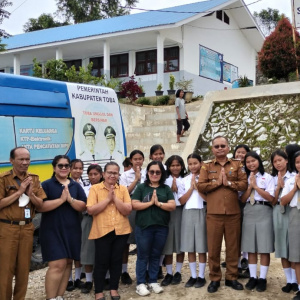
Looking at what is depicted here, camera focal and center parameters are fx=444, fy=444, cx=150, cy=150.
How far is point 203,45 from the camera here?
21.1 meters

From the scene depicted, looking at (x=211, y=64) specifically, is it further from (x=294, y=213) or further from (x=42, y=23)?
(x=42, y=23)

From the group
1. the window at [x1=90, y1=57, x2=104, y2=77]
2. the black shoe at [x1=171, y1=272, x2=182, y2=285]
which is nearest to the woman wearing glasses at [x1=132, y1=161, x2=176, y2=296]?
the black shoe at [x1=171, y1=272, x2=182, y2=285]

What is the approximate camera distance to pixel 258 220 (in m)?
4.92

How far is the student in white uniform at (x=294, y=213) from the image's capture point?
4.56m

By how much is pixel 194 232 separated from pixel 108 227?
1033 millimetres

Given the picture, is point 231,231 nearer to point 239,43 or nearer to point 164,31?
point 164,31

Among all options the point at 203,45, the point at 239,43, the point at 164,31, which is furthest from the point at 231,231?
the point at 239,43

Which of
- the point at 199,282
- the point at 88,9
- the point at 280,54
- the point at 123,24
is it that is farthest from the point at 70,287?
the point at 88,9

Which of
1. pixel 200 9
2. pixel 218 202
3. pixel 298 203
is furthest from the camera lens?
pixel 200 9

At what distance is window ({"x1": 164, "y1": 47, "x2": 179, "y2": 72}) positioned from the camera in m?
20.1

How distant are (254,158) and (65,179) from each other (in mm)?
2098

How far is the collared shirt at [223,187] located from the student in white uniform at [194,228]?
7.4 inches

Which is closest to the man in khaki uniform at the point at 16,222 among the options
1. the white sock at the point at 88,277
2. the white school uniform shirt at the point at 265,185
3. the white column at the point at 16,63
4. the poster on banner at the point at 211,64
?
the white sock at the point at 88,277

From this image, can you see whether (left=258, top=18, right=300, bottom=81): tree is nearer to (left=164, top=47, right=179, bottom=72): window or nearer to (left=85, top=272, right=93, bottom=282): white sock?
(left=85, top=272, right=93, bottom=282): white sock
